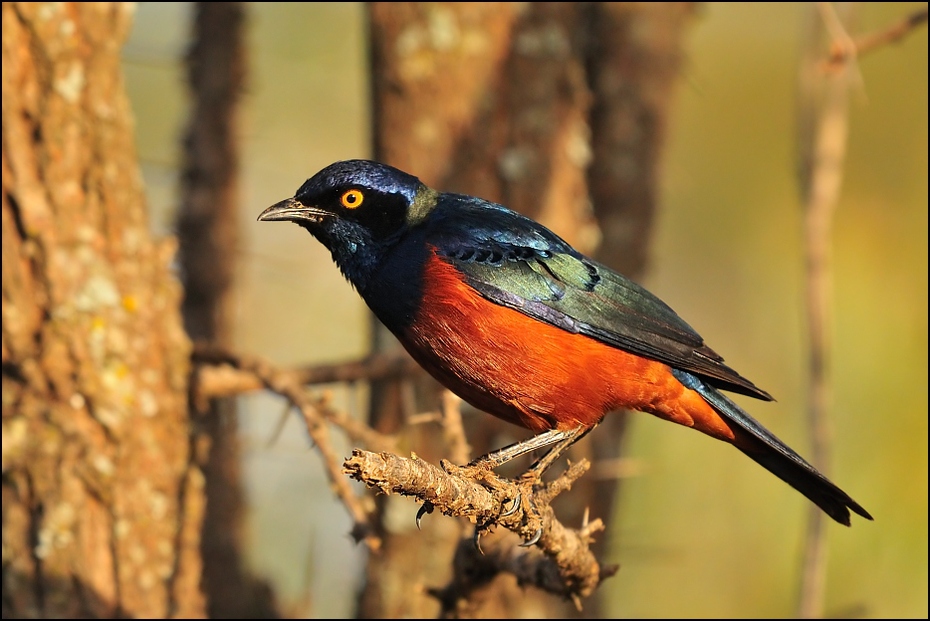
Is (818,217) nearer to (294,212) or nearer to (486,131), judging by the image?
(486,131)

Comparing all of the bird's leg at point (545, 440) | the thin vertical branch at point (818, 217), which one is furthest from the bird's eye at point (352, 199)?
the thin vertical branch at point (818, 217)

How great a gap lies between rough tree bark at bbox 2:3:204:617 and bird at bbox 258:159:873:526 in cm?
102

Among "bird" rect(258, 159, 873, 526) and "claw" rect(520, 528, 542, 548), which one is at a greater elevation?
"bird" rect(258, 159, 873, 526)

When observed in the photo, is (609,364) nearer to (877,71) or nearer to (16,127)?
(16,127)

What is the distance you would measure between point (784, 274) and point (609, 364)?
616 cm

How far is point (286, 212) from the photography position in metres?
3.94

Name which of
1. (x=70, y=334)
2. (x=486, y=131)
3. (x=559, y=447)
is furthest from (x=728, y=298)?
(x=70, y=334)

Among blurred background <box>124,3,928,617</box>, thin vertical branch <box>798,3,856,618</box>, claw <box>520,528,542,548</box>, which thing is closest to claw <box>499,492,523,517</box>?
claw <box>520,528,542,548</box>

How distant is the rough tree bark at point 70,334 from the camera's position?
4.28 m

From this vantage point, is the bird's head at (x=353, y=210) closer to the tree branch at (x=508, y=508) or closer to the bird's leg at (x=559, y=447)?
the bird's leg at (x=559, y=447)

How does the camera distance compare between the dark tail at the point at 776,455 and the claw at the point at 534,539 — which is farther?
the dark tail at the point at 776,455

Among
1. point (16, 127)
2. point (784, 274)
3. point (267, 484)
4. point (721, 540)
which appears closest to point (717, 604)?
point (721, 540)

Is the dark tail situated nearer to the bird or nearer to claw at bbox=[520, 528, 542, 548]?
the bird

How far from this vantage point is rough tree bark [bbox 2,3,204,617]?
4.28 metres
